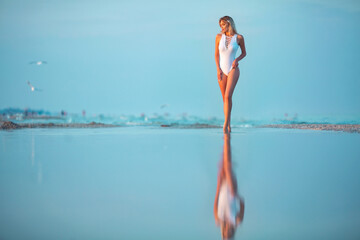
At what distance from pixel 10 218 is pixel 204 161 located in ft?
4.71

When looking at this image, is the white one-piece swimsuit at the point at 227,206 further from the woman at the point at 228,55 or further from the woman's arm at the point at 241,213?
the woman at the point at 228,55

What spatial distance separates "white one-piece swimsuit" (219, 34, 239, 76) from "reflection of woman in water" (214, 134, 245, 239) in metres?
3.38

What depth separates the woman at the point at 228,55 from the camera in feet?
16.6

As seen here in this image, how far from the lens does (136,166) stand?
232 cm

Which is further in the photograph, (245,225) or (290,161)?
(290,161)

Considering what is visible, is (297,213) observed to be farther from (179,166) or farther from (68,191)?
(179,166)

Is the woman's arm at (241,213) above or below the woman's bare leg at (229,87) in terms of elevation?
below

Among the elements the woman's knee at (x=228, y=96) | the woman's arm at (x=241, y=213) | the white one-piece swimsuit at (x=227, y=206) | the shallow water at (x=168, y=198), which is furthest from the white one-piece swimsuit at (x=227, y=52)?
the woman's arm at (x=241, y=213)

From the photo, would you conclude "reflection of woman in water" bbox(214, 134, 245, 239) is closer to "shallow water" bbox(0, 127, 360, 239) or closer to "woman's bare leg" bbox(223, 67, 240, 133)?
"shallow water" bbox(0, 127, 360, 239)

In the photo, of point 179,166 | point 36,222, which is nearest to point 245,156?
point 179,166

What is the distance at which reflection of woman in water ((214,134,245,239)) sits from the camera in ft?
3.80

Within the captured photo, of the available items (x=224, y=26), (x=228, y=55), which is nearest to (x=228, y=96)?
(x=228, y=55)

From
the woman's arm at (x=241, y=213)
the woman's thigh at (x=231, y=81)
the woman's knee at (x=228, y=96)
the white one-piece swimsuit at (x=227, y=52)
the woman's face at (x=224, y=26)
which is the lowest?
the woman's arm at (x=241, y=213)

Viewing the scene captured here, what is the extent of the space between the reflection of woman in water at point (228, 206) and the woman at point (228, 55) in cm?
331
